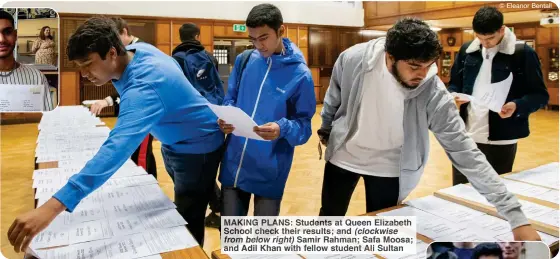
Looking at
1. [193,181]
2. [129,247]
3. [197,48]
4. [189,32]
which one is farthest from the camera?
[189,32]

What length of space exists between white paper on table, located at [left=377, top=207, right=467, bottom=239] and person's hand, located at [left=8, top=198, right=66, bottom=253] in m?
0.93

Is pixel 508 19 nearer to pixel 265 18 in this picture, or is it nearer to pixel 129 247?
pixel 265 18

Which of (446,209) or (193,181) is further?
(193,181)

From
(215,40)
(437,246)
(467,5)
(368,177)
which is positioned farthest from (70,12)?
(437,246)

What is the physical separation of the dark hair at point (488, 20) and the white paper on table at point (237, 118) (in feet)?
3.65

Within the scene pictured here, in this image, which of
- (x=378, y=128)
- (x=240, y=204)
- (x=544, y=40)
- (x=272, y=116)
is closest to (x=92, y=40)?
(x=272, y=116)

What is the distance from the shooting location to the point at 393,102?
1.47m

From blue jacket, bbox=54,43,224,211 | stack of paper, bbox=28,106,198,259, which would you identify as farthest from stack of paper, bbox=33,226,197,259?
blue jacket, bbox=54,43,224,211

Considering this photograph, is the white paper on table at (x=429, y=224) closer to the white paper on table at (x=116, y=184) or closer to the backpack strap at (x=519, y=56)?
the white paper on table at (x=116, y=184)

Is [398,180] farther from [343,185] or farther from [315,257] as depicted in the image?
[315,257]

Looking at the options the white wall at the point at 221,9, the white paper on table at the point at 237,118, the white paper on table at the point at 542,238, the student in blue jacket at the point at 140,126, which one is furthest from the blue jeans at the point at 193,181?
the white wall at the point at 221,9

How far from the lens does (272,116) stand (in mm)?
1654

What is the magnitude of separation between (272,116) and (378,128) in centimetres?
40

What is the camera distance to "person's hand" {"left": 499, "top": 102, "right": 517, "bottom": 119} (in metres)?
1.92
